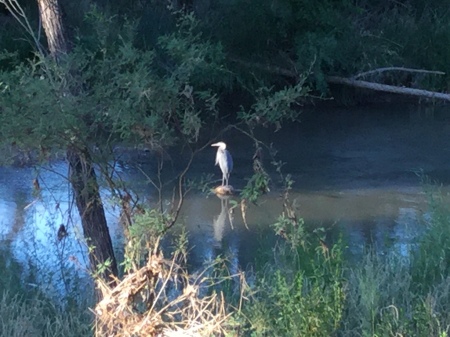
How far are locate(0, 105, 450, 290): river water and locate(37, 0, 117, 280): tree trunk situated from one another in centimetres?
15

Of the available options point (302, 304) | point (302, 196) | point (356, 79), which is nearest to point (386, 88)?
point (356, 79)

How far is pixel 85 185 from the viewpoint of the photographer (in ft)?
18.4

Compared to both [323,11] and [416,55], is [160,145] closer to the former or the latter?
[323,11]

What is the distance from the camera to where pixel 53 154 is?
5.31 metres

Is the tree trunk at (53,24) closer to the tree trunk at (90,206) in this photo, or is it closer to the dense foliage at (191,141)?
the dense foliage at (191,141)

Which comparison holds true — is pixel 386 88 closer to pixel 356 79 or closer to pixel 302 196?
pixel 356 79

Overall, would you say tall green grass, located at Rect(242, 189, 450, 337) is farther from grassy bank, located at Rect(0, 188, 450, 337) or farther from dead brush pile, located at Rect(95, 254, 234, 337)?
dead brush pile, located at Rect(95, 254, 234, 337)

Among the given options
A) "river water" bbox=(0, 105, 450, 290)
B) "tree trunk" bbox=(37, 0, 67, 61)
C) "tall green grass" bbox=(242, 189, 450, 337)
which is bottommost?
"river water" bbox=(0, 105, 450, 290)

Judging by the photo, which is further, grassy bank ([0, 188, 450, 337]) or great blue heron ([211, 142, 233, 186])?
great blue heron ([211, 142, 233, 186])

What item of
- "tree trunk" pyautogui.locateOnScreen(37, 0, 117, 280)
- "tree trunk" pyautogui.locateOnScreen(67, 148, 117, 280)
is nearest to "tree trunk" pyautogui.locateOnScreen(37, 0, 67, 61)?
"tree trunk" pyautogui.locateOnScreen(37, 0, 117, 280)

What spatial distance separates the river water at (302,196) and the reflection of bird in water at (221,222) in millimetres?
13

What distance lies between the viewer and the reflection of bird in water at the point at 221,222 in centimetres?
880

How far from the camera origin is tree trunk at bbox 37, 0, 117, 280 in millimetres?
5598

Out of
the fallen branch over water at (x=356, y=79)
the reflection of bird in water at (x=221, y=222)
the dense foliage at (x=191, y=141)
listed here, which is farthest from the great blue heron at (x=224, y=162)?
the fallen branch over water at (x=356, y=79)
